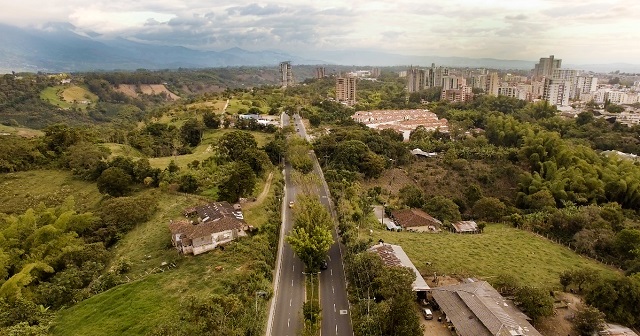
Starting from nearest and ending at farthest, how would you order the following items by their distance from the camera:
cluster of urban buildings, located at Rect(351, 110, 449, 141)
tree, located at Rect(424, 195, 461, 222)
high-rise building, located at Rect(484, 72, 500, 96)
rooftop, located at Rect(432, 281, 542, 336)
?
rooftop, located at Rect(432, 281, 542, 336) → tree, located at Rect(424, 195, 461, 222) → cluster of urban buildings, located at Rect(351, 110, 449, 141) → high-rise building, located at Rect(484, 72, 500, 96)

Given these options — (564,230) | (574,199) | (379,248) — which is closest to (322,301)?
(379,248)

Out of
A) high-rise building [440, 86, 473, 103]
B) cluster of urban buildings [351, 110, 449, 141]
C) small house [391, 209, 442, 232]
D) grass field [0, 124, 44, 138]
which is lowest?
small house [391, 209, 442, 232]

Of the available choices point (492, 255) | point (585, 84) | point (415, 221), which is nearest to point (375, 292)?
point (492, 255)

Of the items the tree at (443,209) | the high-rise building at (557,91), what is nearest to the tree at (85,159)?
the tree at (443,209)

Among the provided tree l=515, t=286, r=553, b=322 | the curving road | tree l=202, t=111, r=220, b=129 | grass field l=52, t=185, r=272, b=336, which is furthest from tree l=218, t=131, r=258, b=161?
tree l=515, t=286, r=553, b=322

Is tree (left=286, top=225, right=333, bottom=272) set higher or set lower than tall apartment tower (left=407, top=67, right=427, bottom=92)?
lower

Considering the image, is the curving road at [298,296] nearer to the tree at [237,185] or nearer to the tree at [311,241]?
the tree at [311,241]

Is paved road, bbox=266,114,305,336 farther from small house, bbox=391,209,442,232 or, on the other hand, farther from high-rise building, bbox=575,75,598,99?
high-rise building, bbox=575,75,598,99

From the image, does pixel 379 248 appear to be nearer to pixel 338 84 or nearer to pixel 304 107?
pixel 304 107
